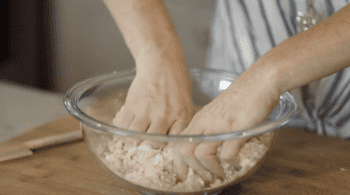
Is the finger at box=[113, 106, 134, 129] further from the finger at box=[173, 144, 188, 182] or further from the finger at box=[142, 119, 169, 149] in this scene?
the finger at box=[173, 144, 188, 182]

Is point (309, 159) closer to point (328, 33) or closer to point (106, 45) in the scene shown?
point (328, 33)

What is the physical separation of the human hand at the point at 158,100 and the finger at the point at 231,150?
147mm

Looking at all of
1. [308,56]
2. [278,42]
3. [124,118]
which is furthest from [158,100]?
[278,42]

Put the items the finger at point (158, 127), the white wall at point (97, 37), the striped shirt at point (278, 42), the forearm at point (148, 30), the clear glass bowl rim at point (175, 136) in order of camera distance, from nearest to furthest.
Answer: the clear glass bowl rim at point (175, 136) → the finger at point (158, 127) → the forearm at point (148, 30) → the striped shirt at point (278, 42) → the white wall at point (97, 37)

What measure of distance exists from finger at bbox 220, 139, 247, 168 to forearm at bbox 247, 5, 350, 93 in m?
0.12

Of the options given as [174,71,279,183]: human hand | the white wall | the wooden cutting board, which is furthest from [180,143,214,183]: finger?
the white wall

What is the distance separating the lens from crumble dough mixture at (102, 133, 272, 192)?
0.48 meters

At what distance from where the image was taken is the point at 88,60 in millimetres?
2211

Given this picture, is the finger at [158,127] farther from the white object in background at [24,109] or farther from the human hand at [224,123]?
the white object in background at [24,109]

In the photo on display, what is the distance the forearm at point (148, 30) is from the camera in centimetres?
75

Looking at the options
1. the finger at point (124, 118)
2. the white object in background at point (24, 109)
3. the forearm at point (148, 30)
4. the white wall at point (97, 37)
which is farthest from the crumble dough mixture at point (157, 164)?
the white wall at point (97, 37)

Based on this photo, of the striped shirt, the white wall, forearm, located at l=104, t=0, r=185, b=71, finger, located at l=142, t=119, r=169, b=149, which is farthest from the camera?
the white wall

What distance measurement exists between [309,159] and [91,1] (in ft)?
5.42

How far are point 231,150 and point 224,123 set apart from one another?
0.07m
